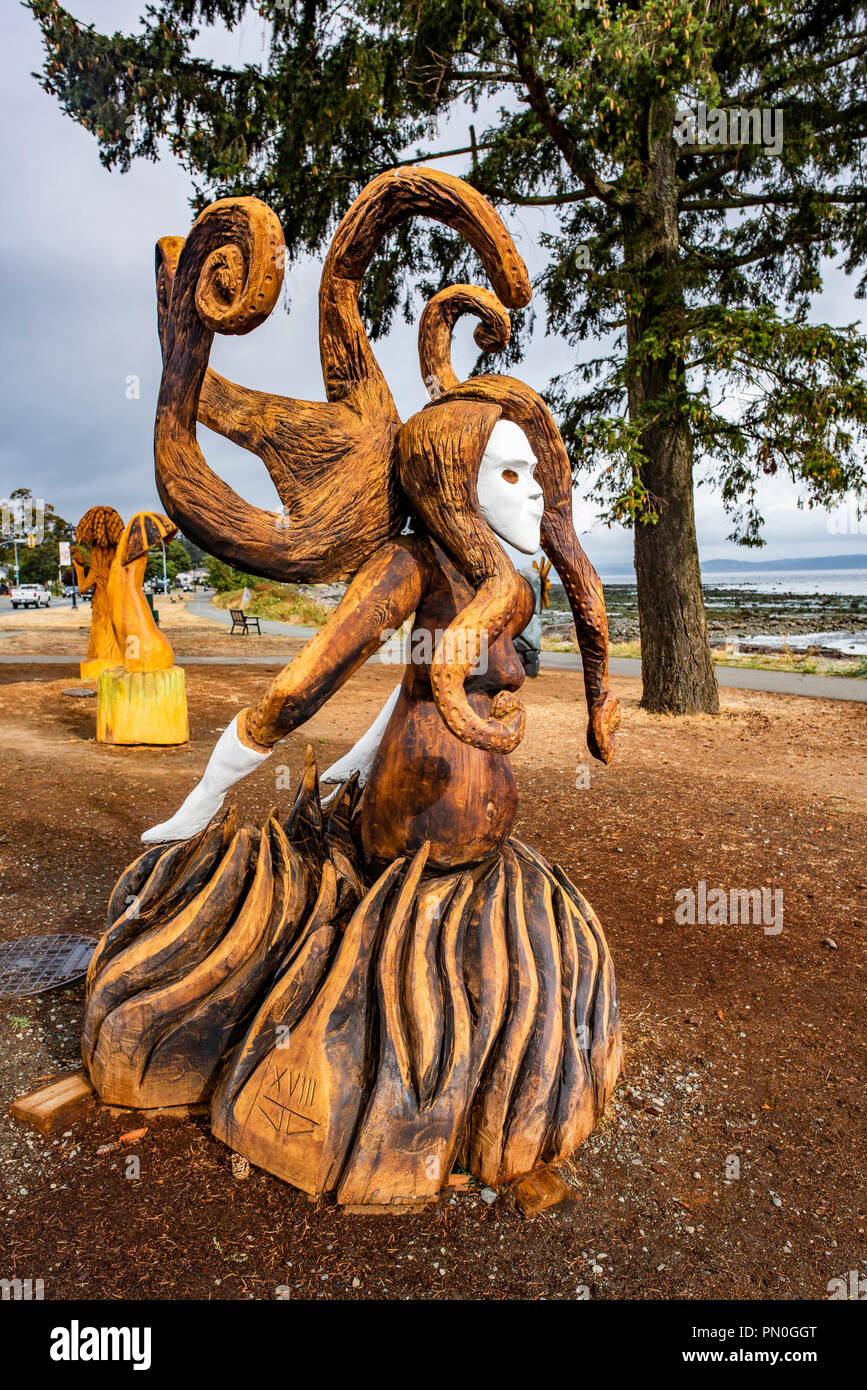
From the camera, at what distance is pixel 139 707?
291 inches

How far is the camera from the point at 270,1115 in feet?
6.54

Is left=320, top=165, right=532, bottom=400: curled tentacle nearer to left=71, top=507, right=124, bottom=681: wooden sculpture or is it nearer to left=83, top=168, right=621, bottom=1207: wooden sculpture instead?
left=83, top=168, right=621, bottom=1207: wooden sculpture

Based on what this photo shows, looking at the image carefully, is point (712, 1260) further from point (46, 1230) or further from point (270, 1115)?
point (46, 1230)

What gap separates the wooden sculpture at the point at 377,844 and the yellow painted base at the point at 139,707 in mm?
5058

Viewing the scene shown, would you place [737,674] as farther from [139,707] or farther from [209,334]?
[209,334]

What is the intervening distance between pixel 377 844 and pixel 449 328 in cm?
171

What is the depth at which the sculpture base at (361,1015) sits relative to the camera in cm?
196

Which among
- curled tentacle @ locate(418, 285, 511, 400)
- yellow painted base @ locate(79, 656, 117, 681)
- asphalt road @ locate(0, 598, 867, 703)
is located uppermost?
curled tentacle @ locate(418, 285, 511, 400)

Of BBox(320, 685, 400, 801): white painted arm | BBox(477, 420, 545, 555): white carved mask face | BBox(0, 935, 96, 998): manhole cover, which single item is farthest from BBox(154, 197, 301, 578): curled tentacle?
BBox(0, 935, 96, 998): manhole cover

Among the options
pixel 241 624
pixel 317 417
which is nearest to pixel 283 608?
pixel 241 624

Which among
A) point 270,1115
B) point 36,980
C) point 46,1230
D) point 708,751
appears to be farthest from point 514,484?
point 708,751

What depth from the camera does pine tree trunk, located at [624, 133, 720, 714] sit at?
9.02 m

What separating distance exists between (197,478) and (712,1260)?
7.63 feet

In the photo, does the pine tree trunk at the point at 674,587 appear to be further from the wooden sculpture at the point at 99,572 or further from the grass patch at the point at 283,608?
the grass patch at the point at 283,608
